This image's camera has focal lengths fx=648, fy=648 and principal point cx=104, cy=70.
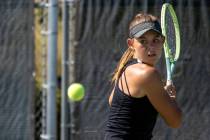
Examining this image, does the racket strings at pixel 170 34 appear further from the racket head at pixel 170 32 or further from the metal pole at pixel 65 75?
the metal pole at pixel 65 75

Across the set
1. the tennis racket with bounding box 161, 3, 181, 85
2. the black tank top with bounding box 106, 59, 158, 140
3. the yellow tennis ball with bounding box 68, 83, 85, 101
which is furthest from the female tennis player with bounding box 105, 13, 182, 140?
the yellow tennis ball with bounding box 68, 83, 85, 101

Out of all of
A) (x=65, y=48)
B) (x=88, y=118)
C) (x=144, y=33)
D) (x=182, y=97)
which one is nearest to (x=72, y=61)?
(x=65, y=48)

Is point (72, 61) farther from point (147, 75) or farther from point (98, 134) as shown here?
point (147, 75)

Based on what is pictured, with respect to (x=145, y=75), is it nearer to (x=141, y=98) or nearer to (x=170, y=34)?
(x=141, y=98)

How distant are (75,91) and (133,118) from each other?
2113 millimetres

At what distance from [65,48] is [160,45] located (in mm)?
2260

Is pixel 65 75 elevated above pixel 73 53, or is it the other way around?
pixel 73 53

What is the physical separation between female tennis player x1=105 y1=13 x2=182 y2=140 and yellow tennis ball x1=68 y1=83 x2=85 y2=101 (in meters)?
1.96

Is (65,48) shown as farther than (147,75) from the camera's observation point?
Yes

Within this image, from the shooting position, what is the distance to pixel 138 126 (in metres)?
3.19

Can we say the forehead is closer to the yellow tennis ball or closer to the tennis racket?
the tennis racket

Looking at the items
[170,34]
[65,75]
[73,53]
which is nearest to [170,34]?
[170,34]

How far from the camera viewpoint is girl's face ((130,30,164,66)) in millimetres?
3246

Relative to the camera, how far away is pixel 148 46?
326cm
